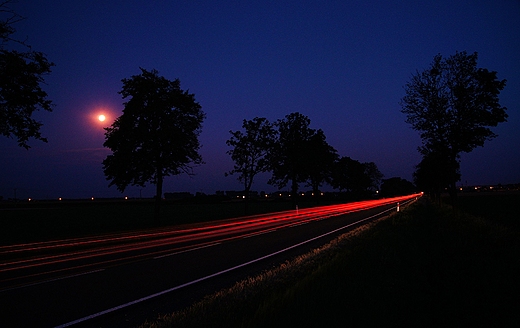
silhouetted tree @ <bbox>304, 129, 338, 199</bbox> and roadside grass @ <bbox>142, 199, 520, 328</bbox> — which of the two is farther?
silhouetted tree @ <bbox>304, 129, 338, 199</bbox>

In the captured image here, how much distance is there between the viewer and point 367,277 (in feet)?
23.5

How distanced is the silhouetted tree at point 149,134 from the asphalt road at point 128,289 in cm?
1577

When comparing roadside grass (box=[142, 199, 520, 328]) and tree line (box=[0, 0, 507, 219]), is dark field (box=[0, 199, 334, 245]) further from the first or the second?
roadside grass (box=[142, 199, 520, 328])

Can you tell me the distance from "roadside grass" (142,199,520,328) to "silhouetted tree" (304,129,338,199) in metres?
44.4

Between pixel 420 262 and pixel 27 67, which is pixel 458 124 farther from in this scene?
pixel 27 67

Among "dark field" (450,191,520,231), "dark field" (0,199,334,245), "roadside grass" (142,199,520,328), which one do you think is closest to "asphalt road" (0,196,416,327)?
"roadside grass" (142,199,520,328)

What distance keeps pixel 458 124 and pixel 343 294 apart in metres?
17.1

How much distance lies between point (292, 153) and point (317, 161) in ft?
19.6

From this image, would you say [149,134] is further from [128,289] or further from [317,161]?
[317,161]

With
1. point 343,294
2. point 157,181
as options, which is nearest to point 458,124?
point 343,294

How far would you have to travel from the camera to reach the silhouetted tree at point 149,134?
2694 cm

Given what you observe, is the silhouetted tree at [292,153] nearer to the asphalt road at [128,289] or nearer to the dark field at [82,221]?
the dark field at [82,221]

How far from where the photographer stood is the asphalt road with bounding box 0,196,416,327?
612 centimetres

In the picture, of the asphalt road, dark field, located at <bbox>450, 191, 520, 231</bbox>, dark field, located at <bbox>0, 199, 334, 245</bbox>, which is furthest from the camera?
dark field, located at <bbox>0, 199, 334, 245</bbox>
